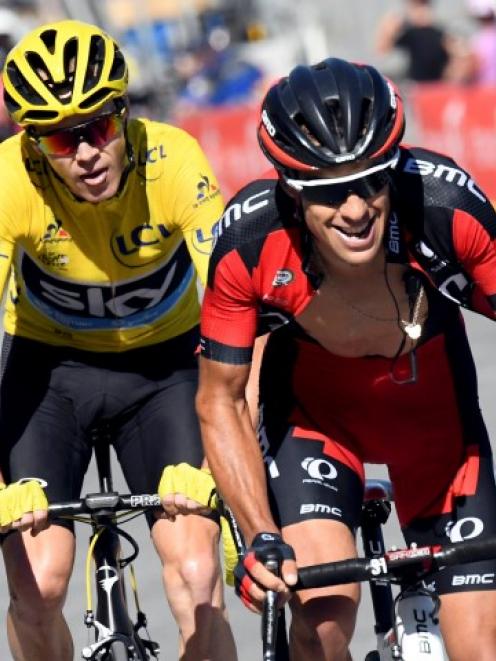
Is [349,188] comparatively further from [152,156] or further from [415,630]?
[152,156]

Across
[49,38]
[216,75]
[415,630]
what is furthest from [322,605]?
[216,75]

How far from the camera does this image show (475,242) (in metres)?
4.78

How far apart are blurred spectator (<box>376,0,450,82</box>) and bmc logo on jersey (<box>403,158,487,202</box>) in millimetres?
11940

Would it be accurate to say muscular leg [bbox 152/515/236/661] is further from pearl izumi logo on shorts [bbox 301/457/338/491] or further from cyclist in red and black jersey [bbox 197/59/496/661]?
pearl izumi logo on shorts [bbox 301/457/338/491]

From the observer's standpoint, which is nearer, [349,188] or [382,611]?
[349,188]

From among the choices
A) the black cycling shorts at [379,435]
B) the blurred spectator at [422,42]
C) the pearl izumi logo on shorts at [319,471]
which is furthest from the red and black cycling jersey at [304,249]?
the blurred spectator at [422,42]

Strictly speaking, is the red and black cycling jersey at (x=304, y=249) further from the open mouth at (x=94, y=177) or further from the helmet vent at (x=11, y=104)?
the helmet vent at (x=11, y=104)

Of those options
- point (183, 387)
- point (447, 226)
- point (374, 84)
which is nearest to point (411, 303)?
point (447, 226)

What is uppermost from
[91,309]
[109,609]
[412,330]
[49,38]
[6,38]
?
[6,38]

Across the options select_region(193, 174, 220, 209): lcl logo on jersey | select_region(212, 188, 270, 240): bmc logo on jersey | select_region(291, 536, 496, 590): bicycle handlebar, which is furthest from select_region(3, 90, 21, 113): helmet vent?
select_region(291, 536, 496, 590): bicycle handlebar

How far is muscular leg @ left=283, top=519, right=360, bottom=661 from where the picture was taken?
16.4 feet

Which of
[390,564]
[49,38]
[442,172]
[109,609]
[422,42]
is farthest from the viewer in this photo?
[422,42]

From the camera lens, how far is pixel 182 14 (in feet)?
67.2

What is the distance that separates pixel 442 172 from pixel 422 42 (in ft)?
40.2
